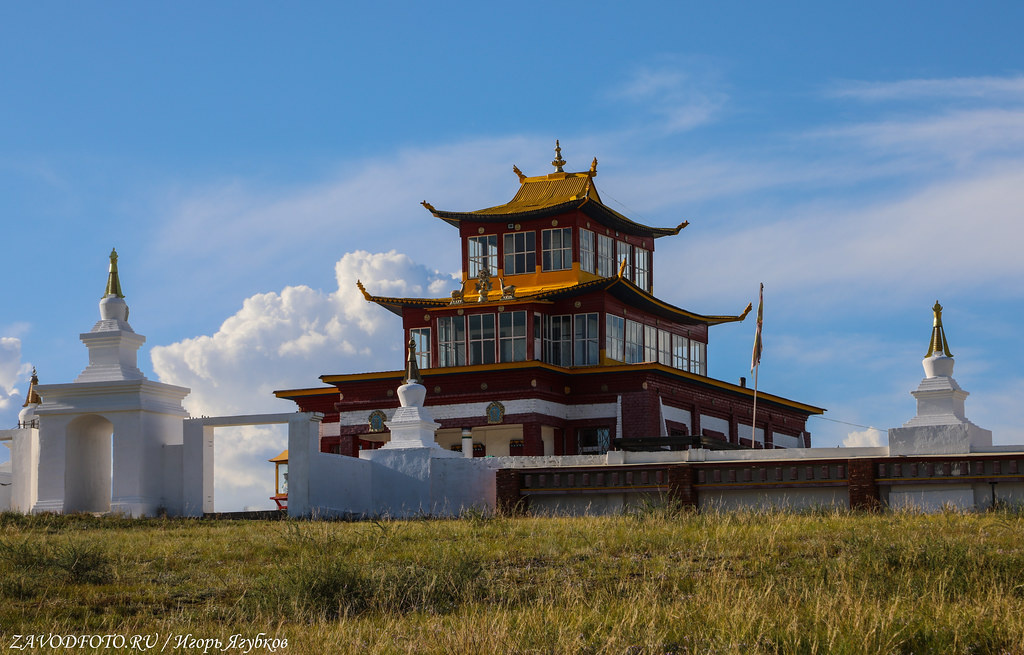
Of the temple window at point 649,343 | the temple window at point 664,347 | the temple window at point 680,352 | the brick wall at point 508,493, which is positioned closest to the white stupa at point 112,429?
the brick wall at point 508,493

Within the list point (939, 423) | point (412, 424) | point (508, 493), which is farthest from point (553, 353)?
point (939, 423)

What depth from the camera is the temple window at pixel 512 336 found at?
51.4m

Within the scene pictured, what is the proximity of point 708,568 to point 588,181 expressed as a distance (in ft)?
120

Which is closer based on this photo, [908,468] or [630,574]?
[630,574]

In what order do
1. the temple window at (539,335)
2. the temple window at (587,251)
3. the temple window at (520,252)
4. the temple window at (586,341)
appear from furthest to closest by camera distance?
the temple window at (520,252) < the temple window at (587,251) < the temple window at (586,341) < the temple window at (539,335)

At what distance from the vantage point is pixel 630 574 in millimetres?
20625

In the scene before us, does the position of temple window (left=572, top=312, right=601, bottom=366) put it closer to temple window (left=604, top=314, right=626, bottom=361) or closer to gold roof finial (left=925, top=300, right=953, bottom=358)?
temple window (left=604, top=314, right=626, bottom=361)

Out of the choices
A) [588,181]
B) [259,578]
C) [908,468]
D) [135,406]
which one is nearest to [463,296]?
[588,181]

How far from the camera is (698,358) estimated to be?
5984 cm

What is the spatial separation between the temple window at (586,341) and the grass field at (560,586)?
968 inches

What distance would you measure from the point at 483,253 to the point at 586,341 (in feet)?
23.8

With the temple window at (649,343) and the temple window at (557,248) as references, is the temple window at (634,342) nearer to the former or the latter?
the temple window at (649,343)

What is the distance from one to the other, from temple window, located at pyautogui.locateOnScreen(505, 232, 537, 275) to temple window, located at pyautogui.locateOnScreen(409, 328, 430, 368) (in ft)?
15.0

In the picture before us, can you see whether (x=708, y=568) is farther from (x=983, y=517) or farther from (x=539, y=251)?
(x=539, y=251)
